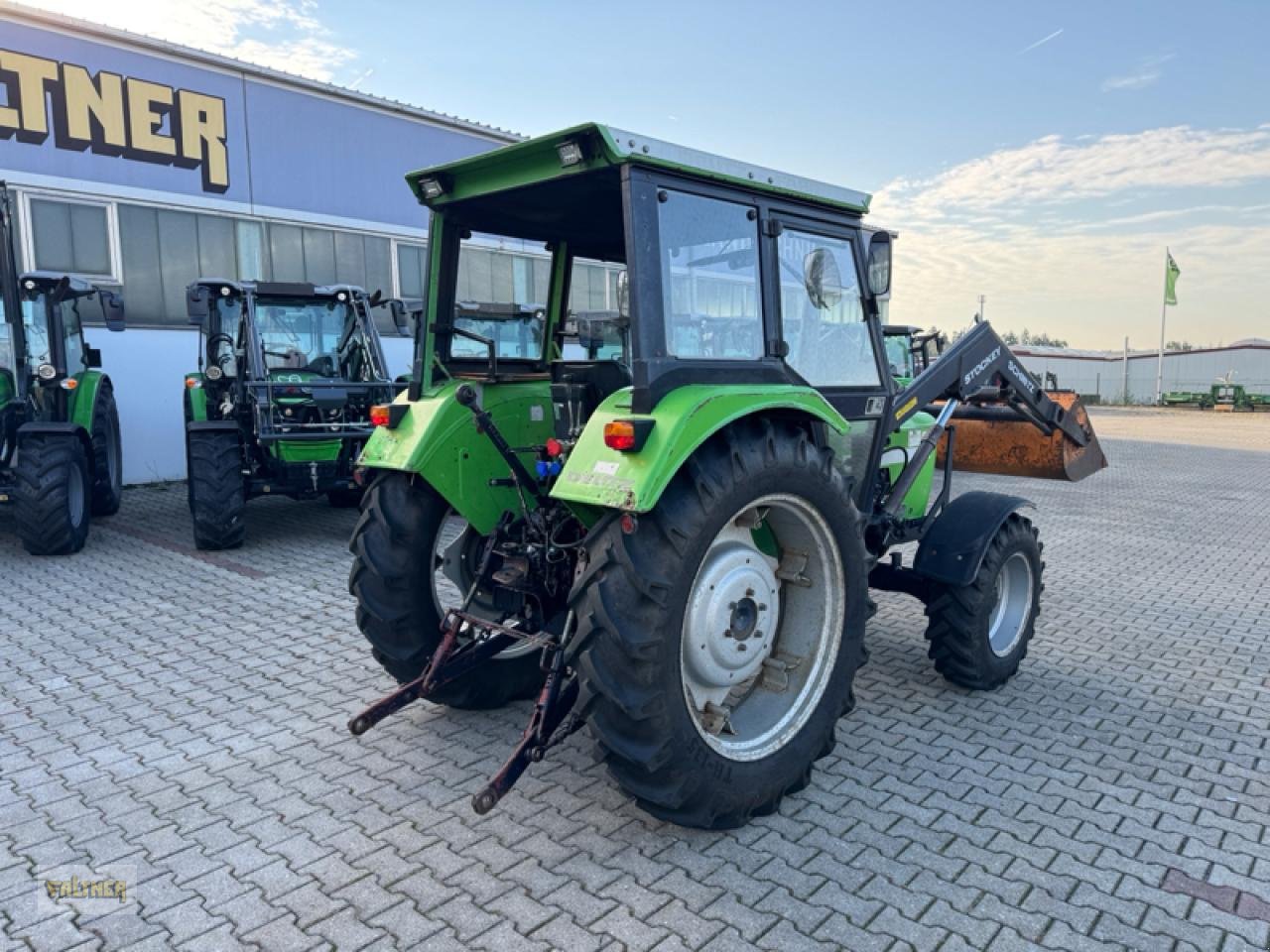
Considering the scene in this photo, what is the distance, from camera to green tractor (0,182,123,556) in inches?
276

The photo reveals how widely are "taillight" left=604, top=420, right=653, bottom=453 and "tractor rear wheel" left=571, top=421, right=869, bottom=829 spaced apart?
20cm

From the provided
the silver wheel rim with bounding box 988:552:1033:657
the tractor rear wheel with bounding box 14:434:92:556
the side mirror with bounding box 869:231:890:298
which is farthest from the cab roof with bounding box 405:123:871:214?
the tractor rear wheel with bounding box 14:434:92:556

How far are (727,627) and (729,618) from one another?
33mm

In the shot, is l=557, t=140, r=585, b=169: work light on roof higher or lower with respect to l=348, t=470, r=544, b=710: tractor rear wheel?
higher

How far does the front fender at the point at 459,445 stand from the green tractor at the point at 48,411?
4.83 meters

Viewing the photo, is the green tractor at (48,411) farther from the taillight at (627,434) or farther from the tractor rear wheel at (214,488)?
the taillight at (627,434)

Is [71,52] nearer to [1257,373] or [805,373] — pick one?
[805,373]

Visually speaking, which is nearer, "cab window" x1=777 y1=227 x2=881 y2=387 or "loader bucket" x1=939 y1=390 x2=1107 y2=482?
"cab window" x1=777 y1=227 x2=881 y2=387

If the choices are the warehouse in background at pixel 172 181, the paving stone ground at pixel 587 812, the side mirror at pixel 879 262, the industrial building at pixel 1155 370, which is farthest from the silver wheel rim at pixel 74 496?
the industrial building at pixel 1155 370

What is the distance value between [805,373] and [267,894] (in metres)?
2.76

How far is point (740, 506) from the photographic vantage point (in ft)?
9.66

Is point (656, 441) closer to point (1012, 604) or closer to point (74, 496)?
point (1012, 604)

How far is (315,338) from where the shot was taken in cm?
904

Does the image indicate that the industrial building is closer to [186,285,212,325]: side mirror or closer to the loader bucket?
the loader bucket
